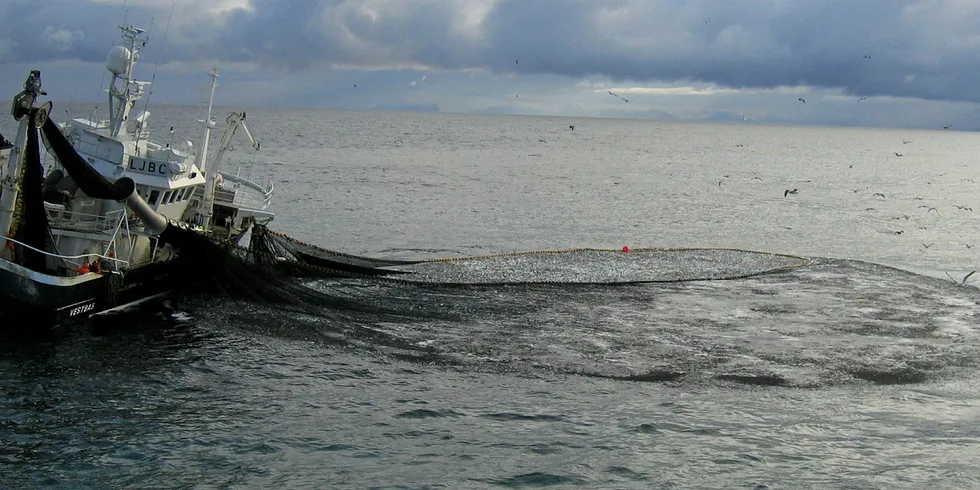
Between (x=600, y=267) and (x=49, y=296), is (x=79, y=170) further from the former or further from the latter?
(x=600, y=267)

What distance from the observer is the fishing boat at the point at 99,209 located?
23.2 metres

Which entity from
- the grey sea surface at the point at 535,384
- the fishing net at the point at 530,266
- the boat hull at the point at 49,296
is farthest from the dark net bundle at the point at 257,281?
the boat hull at the point at 49,296

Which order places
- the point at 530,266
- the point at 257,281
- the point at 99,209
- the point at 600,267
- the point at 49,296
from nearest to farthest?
the point at 49,296
the point at 257,281
the point at 99,209
the point at 530,266
the point at 600,267

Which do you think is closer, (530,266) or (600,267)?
(530,266)

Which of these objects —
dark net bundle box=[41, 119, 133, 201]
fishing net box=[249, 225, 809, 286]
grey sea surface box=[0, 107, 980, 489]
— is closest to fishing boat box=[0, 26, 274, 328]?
dark net bundle box=[41, 119, 133, 201]

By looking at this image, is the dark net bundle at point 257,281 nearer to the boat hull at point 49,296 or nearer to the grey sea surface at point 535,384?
the grey sea surface at point 535,384

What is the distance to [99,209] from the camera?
27.9 metres

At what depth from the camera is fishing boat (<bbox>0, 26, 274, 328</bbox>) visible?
23.2 m

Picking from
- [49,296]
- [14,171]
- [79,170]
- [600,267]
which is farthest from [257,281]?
[600,267]

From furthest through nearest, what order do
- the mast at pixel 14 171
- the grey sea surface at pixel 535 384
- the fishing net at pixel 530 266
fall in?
the fishing net at pixel 530 266, the mast at pixel 14 171, the grey sea surface at pixel 535 384

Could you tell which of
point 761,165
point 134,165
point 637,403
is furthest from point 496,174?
point 637,403

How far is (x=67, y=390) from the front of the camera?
770 inches

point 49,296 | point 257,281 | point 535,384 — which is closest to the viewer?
point 535,384

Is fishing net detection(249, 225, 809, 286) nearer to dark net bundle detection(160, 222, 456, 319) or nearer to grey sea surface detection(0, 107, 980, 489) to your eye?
grey sea surface detection(0, 107, 980, 489)
